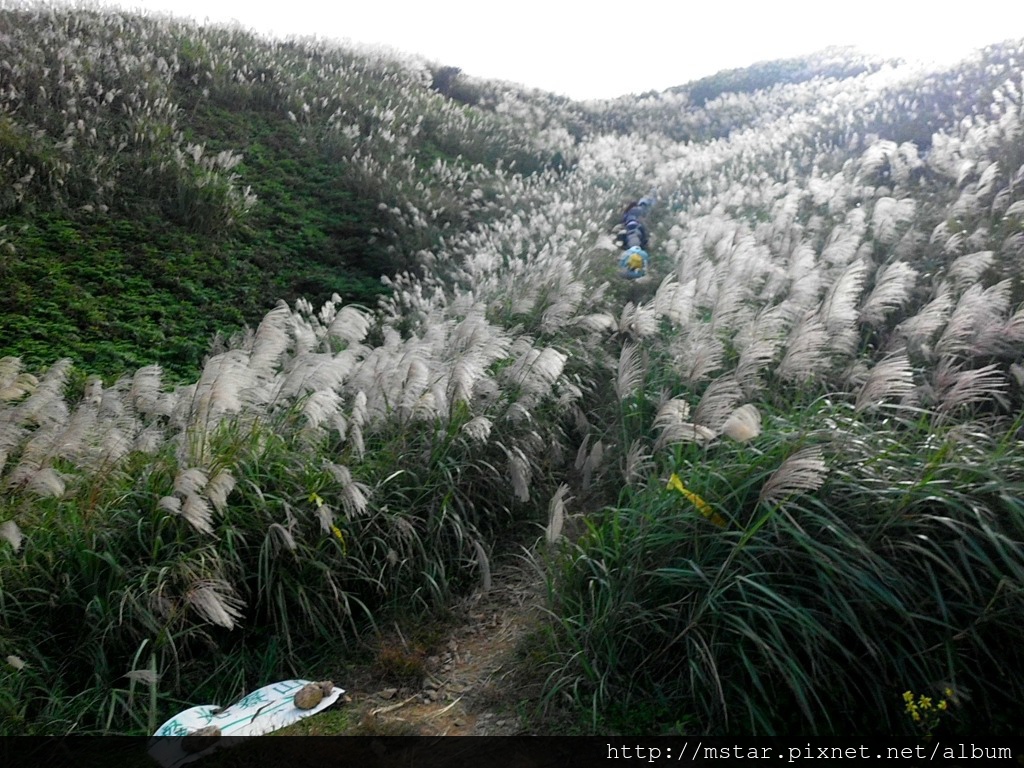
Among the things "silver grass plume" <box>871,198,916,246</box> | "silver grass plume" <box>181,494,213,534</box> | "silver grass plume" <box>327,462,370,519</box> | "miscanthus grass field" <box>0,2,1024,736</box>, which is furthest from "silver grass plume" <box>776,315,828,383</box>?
"silver grass plume" <box>871,198,916,246</box>

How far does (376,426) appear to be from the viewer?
4.71 metres

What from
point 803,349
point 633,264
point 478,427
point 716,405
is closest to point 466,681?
point 478,427

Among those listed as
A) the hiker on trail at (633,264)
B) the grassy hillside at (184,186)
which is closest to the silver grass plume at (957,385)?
the hiker on trail at (633,264)

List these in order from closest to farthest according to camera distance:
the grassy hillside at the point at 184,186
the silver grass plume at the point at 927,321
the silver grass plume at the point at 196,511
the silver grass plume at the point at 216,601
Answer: the silver grass plume at the point at 216,601 → the silver grass plume at the point at 196,511 → the silver grass plume at the point at 927,321 → the grassy hillside at the point at 184,186

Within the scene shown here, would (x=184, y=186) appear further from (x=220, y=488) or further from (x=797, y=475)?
(x=797, y=475)

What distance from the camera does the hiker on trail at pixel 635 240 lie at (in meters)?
7.84

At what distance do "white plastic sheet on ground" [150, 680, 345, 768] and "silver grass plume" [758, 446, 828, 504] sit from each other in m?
2.17

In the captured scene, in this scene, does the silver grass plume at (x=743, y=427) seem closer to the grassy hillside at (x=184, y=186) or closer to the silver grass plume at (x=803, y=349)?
the silver grass plume at (x=803, y=349)

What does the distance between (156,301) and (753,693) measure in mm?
6878

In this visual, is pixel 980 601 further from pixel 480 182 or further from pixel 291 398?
pixel 480 182

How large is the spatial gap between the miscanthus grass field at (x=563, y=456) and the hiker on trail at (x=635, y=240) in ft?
0.66

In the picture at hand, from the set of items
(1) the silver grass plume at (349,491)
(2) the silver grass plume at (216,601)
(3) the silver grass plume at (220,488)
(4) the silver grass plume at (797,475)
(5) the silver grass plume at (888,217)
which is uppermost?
(5) the silver grass plume at (888,217)

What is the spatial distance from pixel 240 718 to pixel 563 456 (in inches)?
102

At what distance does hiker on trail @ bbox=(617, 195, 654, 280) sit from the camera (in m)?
7.84
